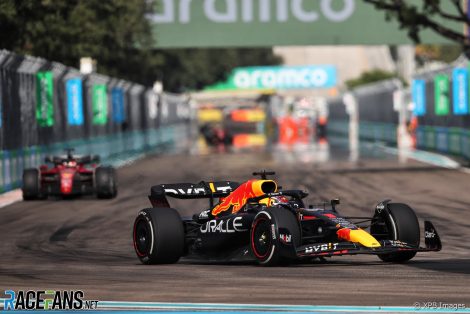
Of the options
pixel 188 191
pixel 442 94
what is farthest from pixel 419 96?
pixel 188 191

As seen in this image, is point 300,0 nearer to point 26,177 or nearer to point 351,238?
point 26,177

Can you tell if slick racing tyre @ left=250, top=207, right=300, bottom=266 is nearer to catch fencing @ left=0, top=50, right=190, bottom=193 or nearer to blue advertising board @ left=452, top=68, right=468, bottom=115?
catch fencing @ left=0, top=50, right=190, bottom=193

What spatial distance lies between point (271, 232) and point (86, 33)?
36970 mm

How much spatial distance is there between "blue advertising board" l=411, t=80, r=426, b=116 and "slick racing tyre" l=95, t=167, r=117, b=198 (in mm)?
26286

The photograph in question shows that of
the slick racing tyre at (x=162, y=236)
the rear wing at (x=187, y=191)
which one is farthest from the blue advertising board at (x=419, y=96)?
the slick racing tyre at (x=162, y=236)

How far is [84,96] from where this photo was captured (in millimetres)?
45625

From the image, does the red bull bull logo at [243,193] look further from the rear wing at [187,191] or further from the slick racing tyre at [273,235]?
the slick racing tyre at [273,235]

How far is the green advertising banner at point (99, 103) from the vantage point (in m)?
47.3

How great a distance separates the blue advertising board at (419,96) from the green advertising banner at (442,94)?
11.8 ft

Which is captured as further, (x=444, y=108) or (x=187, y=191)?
(x=444, y=108)

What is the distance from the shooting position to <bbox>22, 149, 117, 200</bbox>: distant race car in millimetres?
26547

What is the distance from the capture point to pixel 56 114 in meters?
38.8

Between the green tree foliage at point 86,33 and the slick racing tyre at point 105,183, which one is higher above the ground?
the green tree foliage at point 86,33

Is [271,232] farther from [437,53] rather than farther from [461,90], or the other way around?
[437,53]
